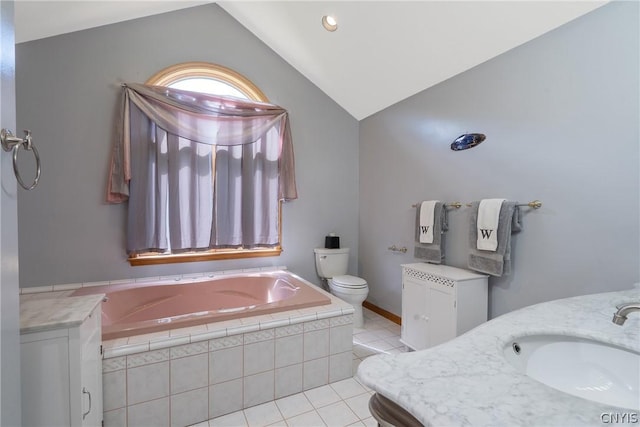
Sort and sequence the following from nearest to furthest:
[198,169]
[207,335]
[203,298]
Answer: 1. [207,335]
2. [203,298]
3. [198,169]

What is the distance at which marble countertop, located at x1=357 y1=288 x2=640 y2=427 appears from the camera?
1.62 ft

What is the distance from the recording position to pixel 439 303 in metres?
2.00

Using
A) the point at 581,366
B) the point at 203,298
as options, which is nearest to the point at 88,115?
the point at 203,298

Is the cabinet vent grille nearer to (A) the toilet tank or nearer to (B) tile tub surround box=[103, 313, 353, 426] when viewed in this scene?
(B) tile tub surround box=[103, 313, 353, 426]

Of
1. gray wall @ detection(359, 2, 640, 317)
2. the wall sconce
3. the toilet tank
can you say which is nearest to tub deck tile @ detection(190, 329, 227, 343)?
the toilet tank

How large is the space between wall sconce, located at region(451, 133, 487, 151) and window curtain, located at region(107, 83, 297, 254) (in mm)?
1539

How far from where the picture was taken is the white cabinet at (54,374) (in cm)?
96

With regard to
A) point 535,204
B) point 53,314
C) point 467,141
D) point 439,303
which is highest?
point 467,141

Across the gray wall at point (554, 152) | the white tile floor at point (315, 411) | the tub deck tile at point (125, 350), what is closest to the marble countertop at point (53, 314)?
the tub deck tile at point (125, 350)

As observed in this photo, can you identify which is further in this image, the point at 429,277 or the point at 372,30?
the point at 372,30

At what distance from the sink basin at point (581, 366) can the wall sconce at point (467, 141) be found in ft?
5.17

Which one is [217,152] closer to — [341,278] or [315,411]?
[341,278]

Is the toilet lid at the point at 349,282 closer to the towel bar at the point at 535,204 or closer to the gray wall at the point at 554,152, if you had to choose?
the gray wall at the point at 554,152

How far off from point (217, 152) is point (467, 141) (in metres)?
2.14
